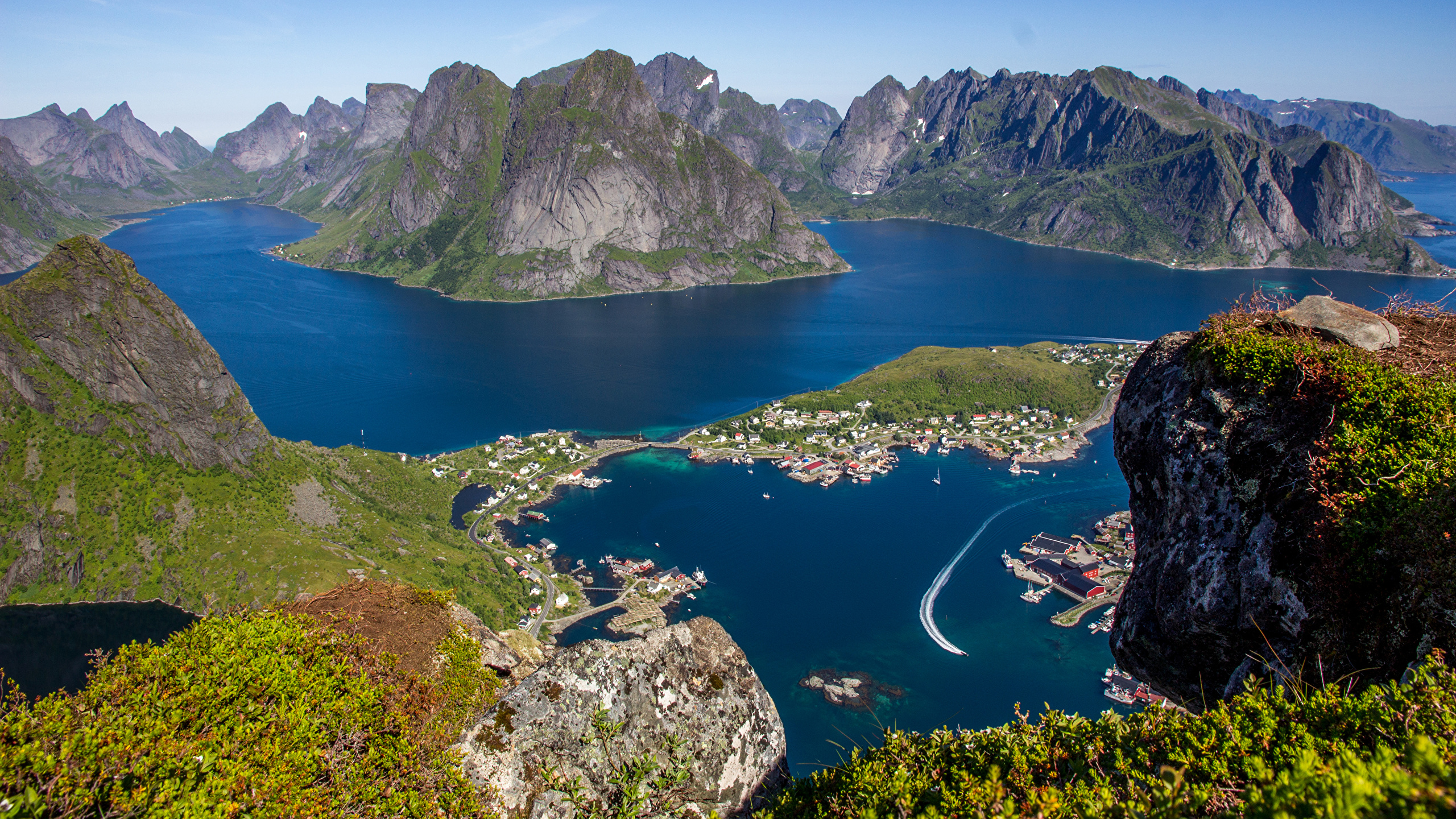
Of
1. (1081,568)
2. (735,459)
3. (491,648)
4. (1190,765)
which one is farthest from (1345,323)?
(735,459)

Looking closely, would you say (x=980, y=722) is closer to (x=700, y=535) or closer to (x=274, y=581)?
(x=700, y=535)

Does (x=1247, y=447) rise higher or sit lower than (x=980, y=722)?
higher

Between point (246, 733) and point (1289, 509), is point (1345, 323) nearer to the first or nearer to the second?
point (1289, 509)

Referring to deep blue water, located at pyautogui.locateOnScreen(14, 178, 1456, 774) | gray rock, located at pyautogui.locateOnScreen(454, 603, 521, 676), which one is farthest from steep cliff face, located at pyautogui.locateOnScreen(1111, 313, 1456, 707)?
deep blue water, located at pyautogui.locateOnScreen(14, 178, 1456, 774)

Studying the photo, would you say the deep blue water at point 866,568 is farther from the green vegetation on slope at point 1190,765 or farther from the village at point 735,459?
the green vegetation on slope at point 1190,765

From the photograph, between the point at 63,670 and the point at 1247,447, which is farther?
the point at 63,670

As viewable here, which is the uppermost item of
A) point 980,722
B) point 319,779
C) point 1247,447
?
point 1247,447

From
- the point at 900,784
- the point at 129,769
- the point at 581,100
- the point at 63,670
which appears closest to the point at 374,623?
the point at 129,769
